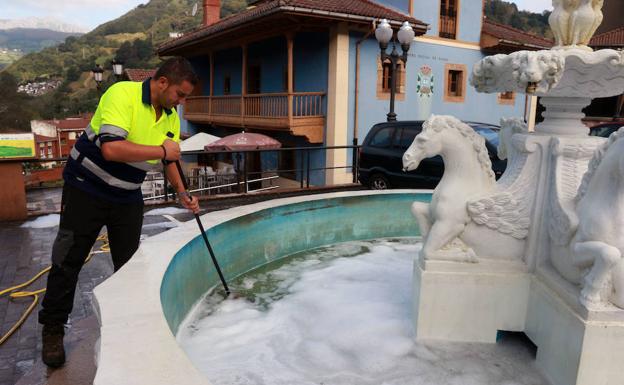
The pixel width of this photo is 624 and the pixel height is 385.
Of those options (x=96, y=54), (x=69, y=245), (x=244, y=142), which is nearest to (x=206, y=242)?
(x=69, y=245)

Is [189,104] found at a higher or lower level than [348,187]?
higher

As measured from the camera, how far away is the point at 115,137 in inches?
103

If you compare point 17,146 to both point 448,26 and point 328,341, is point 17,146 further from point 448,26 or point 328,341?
point 448,26

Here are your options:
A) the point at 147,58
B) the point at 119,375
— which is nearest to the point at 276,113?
the point at 119,375

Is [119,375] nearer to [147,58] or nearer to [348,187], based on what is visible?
[348,187]

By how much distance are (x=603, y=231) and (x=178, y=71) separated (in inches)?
98.8

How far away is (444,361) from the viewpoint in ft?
9.55

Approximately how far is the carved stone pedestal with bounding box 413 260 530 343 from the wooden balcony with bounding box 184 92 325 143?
41.2ft

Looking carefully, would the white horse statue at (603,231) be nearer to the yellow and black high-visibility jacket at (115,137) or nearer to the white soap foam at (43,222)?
the yellow and black high-visibility jacket at (115,137)

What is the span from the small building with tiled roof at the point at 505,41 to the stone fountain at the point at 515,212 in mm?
17755

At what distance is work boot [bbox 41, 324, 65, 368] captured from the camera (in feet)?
9.32

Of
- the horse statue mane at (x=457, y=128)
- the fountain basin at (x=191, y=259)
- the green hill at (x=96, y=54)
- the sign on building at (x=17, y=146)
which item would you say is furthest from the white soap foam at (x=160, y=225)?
the green hill at (x=96, y=54)

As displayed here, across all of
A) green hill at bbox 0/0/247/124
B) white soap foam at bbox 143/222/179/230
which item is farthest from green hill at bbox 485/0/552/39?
white soap foam at bbox 143/222/179/230

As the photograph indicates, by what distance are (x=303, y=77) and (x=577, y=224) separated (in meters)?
15.3
